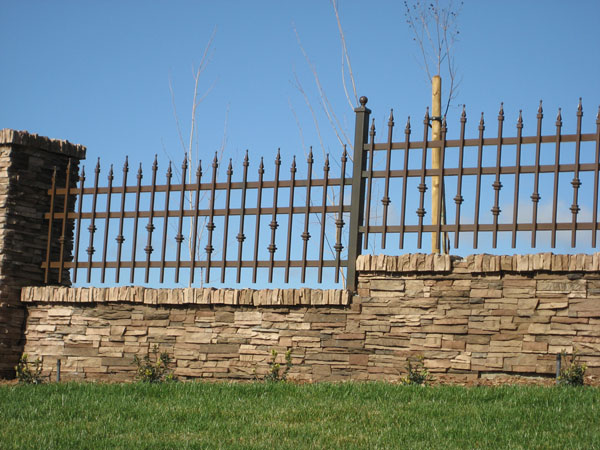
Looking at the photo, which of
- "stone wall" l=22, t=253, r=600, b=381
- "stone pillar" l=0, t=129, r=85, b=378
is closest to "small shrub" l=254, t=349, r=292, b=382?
A: "stone wall" l=22, t=253, r=600, b=381

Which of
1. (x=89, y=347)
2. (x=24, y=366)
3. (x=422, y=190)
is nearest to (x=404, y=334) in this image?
(x=422, y=190)

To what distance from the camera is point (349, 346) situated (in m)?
7.84

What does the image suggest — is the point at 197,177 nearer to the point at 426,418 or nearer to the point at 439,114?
the point at 439,114

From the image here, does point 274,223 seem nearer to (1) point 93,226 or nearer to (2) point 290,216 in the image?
(2) point 290,216

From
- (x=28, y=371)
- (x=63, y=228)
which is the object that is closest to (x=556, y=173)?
(x=63, y=228)

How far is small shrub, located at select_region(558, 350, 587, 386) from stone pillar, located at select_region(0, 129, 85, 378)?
627 cm

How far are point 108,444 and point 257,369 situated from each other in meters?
2.66

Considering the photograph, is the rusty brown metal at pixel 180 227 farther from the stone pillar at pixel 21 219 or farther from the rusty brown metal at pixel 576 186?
the rusty brown metal at pixel 576 186

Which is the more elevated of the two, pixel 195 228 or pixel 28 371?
pixel 195 228

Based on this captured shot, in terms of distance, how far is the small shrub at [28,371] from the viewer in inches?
361

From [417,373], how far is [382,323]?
2.00 feet

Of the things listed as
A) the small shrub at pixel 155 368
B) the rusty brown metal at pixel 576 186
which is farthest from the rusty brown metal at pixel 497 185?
the small shrub at pixel 155 368

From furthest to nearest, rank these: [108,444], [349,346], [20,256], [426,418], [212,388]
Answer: [20,256]
[349,346]
[212,388]
[426,418]
[108,444]

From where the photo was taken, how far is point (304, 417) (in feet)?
20.3
